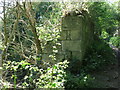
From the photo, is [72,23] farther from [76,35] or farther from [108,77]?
[108,77]

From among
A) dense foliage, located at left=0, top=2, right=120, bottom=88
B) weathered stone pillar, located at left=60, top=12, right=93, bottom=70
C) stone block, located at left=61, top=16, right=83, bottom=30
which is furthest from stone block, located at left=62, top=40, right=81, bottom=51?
stone block, located at left=61, top=16, right=83, bottom=30

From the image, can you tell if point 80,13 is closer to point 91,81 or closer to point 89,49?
point 89,49

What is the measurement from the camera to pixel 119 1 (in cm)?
399

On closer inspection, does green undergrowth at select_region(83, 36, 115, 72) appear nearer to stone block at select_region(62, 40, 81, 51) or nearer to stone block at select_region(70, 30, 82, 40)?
stone block at select_region(62, 40, 81, 51)

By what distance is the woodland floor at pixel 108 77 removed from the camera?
2732mm

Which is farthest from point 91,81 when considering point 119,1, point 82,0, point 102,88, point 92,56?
point 119,1

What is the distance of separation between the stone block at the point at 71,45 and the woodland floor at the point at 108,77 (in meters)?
0.71

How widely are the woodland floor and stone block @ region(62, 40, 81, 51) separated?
2.33ft

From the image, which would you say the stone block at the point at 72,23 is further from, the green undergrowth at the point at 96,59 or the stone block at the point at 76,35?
the green undergrowth at the point at 96,59

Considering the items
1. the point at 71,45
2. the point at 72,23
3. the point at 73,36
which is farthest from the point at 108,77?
the point at 72,23

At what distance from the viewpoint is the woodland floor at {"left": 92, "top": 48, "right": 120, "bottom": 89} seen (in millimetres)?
2732

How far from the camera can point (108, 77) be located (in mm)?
3070

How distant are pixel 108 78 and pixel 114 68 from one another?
615mm

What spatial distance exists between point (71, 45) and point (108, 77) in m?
1.08
